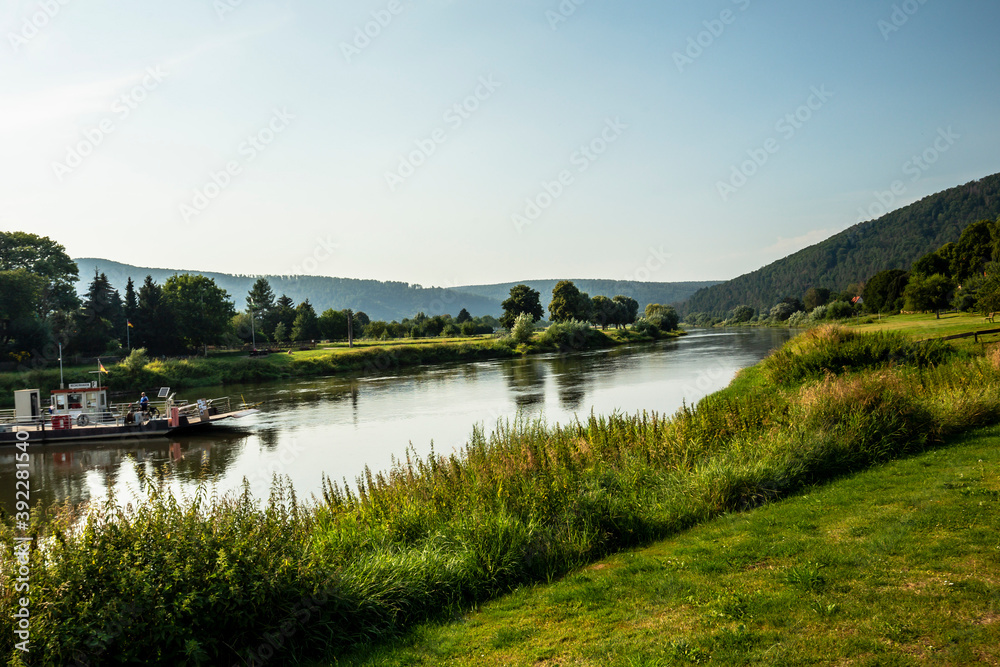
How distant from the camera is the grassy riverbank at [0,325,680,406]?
4788 cm

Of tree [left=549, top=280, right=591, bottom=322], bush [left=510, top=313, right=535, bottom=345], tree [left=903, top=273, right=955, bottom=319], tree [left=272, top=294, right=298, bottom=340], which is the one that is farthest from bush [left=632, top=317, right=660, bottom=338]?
tree [left=272, top=294, right=298, bottom=340]

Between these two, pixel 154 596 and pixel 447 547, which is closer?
pixel 154 596

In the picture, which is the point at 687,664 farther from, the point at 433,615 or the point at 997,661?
the point at 433,615

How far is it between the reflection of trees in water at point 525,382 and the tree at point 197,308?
3724 cm

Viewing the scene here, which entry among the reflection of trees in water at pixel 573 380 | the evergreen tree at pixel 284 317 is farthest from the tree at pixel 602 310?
the reflection of trees in water at pixel 573 380

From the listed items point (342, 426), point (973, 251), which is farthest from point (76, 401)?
point (973, 251)

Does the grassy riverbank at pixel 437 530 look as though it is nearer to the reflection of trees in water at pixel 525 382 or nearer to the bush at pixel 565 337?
the reflection of trees in water at pixel 525 382

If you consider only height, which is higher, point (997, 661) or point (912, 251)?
point (912, 251)

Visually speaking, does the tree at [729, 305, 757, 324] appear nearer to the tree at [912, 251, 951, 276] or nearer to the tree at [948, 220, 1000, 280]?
the tree at [912, 251, 951, 276]

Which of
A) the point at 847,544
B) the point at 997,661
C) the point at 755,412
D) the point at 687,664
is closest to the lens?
the point at 997,661

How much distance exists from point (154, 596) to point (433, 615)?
8.78 ft

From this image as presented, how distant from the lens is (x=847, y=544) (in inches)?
244

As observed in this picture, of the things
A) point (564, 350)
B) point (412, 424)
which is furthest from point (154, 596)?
point (564, 350)

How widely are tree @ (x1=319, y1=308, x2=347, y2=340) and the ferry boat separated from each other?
70344mm
